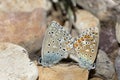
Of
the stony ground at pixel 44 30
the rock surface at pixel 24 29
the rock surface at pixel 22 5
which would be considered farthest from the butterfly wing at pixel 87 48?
the rock surface at pixel 22 5

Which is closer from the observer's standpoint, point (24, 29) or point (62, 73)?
point (62, 73)

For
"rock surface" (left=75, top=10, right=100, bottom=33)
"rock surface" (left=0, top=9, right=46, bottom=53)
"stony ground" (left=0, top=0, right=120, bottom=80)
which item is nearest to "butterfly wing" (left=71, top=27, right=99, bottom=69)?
"stony ground" (left=0, top=0, right=120, bottom=80)

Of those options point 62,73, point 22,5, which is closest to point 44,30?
point 22,5

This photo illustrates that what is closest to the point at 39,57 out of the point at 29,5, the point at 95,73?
the point at 95,73

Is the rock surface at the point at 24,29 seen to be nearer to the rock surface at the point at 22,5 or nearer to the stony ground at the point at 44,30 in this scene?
the stony ground at the point at 44,30

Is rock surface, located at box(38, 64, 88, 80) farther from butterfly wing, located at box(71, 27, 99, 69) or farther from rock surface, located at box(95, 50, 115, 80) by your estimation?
Answer: rock surface, located at box(95, 50, 115, 80)

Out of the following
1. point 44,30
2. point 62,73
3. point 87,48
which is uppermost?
point 44,30

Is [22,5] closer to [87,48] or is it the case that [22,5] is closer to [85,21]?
[85,21]
